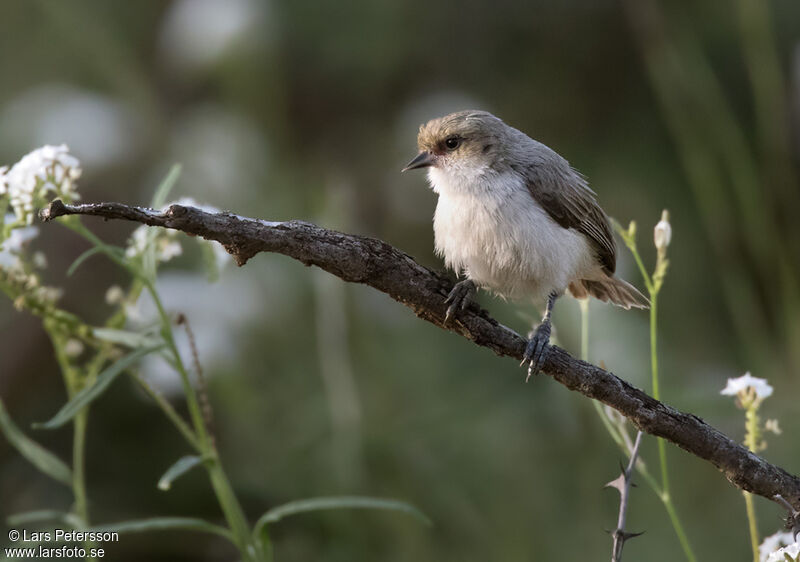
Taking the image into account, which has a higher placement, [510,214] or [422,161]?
[422,161]

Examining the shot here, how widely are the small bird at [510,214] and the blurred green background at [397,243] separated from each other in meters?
0.99

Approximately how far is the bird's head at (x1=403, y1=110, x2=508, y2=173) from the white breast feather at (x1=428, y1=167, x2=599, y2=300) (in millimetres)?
47

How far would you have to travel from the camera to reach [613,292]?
291 cm

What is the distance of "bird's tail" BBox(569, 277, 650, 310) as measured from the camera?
2867 mm

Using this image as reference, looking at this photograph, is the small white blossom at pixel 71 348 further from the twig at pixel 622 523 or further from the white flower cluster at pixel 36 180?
the twig at pixel 622 523

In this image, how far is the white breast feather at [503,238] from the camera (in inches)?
95.7

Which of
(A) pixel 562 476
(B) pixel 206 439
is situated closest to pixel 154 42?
(A) pixel 562 476

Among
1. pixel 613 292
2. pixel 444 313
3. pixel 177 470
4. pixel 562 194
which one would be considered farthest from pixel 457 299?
pixel 613 292

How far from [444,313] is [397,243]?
3.27 m

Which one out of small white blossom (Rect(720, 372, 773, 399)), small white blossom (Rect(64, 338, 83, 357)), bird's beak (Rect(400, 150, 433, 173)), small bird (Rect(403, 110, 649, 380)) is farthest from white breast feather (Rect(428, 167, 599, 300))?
small white blossom (Rect(64, 338, 83, 357))

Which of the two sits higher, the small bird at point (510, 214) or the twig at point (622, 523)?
the small bird at point (510, 214)

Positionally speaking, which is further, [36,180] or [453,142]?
[453,142]

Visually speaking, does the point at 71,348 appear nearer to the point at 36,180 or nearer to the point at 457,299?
the point at 36,180

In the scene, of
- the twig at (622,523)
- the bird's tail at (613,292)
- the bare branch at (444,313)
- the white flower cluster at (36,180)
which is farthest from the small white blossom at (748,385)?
the white flower cluster at (36,180)
